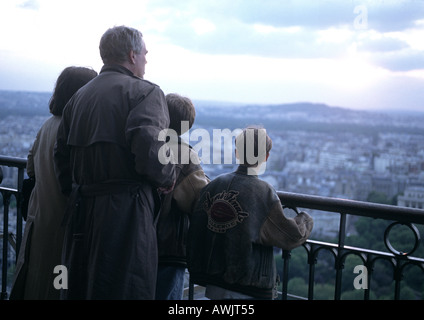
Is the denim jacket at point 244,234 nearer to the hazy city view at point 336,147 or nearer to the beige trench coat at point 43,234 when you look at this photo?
the beige trench coat at point 43,234

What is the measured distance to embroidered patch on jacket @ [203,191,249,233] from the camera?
197 centimetres

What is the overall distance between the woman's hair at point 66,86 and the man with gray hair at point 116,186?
32 centimetres

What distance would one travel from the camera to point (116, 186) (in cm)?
191

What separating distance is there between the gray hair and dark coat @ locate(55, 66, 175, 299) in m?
0.12

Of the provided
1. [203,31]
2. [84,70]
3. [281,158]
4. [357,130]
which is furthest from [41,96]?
[357,130]

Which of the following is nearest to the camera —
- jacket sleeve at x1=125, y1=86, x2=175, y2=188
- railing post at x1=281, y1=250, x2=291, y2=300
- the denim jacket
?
jacket sleeve at x1=125, y1=86, x2=175, y2=188

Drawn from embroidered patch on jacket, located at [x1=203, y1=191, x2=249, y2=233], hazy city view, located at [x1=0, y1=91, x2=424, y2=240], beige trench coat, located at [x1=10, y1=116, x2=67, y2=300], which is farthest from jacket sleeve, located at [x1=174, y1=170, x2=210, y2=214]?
hazy city view, located at [x1=0, y1=91, x2=424, y2=240]

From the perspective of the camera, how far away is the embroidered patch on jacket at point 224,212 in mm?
1974

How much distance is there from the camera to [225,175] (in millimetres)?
2059

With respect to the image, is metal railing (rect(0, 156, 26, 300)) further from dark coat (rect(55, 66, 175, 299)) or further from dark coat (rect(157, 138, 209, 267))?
dark coat (rect(157, 138, 209, 267))

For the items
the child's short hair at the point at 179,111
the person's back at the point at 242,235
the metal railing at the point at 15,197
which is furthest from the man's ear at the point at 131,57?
the metal railing at the point at 15,197

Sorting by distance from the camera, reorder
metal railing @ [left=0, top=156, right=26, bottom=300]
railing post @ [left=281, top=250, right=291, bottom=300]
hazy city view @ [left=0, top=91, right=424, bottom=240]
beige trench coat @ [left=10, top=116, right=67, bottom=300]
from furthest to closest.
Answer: hazy city view @ [left=0, top=91, right=424, bottom=240] → metal railing @ [left=0, top=156, right=26, bottom=300] → railing post @ [left=281, top=250, right=291, bottom=300] → beige trench coat @ [left=10, top=116, right=67, bottom=300]
